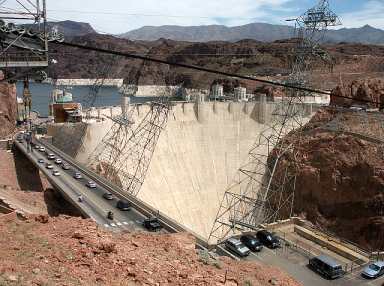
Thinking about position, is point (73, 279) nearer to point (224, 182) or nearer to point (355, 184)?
point (355, 184)

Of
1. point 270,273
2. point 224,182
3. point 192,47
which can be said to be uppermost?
point 192,47

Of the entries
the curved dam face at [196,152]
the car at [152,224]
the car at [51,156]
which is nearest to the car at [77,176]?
the car at [51,156]

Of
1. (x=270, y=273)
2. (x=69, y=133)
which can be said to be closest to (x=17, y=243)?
(x=270, y=273)

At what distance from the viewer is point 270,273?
13.0m

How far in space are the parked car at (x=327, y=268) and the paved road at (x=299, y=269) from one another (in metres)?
0.21

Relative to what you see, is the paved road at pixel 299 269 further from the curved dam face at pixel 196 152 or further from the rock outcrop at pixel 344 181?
the curved dam face at pixel 196 152

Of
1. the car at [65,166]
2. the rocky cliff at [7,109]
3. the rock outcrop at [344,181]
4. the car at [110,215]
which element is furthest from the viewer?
the rocky cliff at [7,109]

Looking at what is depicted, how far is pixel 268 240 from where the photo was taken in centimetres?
2317

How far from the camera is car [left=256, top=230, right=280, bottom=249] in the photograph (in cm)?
2306

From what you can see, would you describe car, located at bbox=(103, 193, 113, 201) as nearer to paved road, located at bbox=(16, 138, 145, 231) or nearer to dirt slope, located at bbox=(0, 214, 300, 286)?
paved road, located at bbox=(16, 138, 145, 231)

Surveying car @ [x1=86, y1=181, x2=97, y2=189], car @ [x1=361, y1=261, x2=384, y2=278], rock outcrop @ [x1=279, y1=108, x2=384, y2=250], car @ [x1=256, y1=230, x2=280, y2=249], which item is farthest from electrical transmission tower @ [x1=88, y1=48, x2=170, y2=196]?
car @ [x1=361, y1=261, x2=384, y2=278]

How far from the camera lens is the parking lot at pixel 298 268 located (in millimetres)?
19422

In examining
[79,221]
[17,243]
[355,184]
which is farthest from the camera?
[355,184]

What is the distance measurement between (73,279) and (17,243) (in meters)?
2.49
